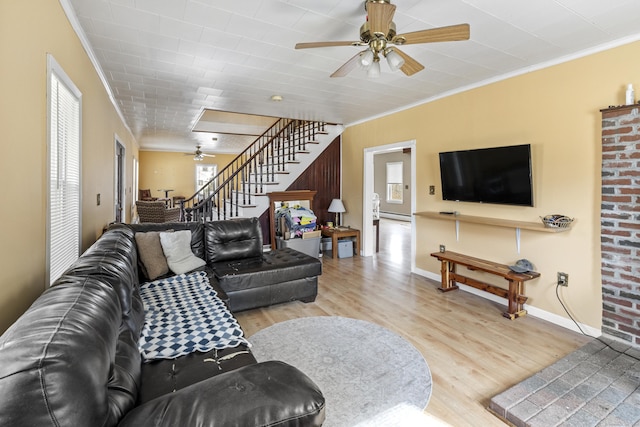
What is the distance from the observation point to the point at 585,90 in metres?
2.95

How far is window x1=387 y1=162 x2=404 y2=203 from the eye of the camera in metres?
11.7

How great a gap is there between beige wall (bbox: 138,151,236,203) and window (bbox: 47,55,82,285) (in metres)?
9.20

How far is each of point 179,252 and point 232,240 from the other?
0.67 metres

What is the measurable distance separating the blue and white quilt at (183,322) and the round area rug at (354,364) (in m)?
0.62

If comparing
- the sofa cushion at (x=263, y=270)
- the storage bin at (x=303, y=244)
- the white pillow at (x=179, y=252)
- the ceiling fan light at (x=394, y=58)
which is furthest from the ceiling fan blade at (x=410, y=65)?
the storage bin at (x=303, y=244)

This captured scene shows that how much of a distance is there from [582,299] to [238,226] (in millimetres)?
3670

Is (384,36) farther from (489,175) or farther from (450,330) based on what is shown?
(450,330)

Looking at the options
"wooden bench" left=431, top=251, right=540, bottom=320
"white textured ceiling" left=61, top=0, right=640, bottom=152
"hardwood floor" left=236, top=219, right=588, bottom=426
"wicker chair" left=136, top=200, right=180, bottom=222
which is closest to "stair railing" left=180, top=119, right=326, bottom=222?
"wicker chair" left=136, top=200, right=180, bottom=222

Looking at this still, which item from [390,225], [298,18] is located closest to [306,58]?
[298,18]

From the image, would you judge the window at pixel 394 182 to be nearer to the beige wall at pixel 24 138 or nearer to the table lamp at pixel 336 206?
the table lamp at pixel 336 206

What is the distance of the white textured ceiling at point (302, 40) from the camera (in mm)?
2246

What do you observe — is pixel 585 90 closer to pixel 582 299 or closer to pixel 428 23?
pixel 428 23

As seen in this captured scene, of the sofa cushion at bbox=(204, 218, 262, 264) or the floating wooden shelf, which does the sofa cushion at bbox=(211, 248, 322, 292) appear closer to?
the sofa cushion at bbox=(204, 218, 262, 264)

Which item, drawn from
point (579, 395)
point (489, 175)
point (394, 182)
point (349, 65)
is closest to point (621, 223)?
point (489, 175)
